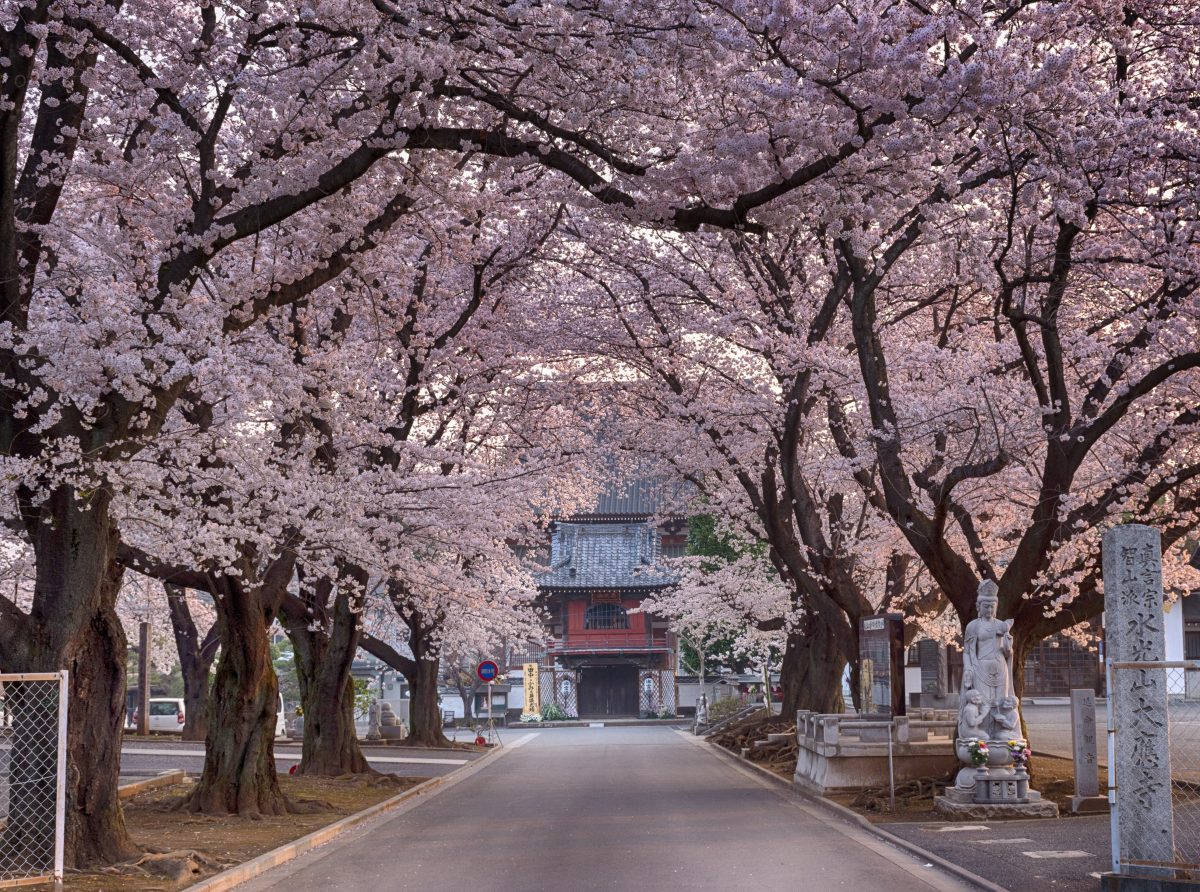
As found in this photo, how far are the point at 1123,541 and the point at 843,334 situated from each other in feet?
51.8

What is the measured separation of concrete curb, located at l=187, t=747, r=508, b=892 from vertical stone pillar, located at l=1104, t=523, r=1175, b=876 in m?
7.42

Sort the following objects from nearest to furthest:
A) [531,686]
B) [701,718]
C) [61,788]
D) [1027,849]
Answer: [61,788] < [1027,849] < [701,718] < [531,686]

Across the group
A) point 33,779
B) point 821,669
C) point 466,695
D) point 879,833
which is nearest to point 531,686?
point 466,695

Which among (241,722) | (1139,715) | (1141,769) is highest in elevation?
(1139,715)

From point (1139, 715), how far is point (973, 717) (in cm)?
730

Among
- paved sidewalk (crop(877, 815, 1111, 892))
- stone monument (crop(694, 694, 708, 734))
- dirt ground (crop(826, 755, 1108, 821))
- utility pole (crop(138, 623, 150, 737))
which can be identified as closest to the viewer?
paved sidewalk (crop(877, 815, 1111, 892))

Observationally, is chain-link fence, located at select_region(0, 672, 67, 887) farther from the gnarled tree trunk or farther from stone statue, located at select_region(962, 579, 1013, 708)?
the gnarled tree trunk

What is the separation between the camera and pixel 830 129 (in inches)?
404

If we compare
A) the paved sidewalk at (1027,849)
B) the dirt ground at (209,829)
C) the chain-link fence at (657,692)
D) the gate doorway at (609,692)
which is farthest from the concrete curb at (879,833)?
the gate doorway at (609,692)

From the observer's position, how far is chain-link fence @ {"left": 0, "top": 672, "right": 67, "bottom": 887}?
10.5 m

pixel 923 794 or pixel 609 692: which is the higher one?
pixel 923 794

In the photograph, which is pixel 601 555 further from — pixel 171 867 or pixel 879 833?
Answer: pixel 171 867

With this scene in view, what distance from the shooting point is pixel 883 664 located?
2067cm

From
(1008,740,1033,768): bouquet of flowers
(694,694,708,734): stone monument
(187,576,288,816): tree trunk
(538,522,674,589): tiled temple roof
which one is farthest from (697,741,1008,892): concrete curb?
(538,522,674,589): tiled temple roof
